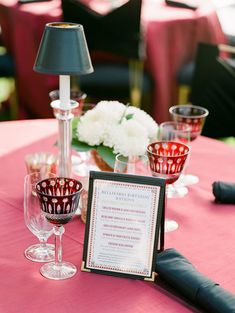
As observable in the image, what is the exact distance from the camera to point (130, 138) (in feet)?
4.95

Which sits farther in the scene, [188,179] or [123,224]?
[188,179]

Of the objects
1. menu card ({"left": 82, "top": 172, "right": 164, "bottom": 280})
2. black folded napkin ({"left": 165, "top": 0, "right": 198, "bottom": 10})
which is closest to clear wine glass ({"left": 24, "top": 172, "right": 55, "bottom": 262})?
menu card ({"left": 82, "top": 172, "right": 164, "bottom": 280})

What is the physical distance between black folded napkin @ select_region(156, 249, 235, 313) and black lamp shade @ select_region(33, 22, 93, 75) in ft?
1.55

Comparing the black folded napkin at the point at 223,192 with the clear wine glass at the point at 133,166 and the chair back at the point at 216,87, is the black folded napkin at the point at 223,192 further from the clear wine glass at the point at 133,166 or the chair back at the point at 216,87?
the chair back at the point at 216,87

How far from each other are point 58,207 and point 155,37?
2.38 metres

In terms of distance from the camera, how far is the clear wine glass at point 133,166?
144 cm

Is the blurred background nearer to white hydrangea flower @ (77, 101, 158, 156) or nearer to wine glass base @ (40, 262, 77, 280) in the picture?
white hydrangea flower @ (77, 101, 158, 156)

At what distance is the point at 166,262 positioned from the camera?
50.4 inches

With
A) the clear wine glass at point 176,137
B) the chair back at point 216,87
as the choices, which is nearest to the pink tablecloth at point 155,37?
the chair back at point 216,87

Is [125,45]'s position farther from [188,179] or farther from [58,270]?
[58,270]

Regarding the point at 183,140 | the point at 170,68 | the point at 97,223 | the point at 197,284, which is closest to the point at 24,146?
the point at 183,140

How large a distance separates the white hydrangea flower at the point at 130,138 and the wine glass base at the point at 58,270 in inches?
12.5

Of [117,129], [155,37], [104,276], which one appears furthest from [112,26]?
[104,276]

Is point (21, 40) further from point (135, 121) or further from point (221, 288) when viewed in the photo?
point (221, 288)
